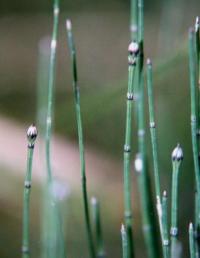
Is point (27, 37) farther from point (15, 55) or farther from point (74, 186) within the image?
point (74, 186)

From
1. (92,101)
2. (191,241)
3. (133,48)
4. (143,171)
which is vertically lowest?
(191,241)

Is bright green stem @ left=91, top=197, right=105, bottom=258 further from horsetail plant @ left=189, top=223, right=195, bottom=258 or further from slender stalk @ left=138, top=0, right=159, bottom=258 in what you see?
horsetail plant @ left=189, top=223, right=195, bottom=258

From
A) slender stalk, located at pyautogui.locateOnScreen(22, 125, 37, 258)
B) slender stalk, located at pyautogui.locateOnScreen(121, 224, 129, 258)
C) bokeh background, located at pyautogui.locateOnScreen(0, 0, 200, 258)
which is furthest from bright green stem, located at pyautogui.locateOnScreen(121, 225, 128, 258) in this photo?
bokeh background, located at pyautogui.locateOnScreen(0, 0, 200, 258)

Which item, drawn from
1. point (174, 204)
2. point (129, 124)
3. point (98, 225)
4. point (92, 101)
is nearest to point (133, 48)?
point (129, 124)

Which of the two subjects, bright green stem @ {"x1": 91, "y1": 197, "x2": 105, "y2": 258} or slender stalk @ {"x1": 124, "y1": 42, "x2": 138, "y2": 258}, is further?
bright green stem @ {"x1": 91, "y1": 197, "x2": 105, "y2": 258}

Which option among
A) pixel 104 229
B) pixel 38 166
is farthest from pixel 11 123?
pixel 104 229

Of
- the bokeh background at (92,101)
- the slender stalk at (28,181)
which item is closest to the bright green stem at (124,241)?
the slender stalk at (28,181)

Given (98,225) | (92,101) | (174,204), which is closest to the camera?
(174,204)

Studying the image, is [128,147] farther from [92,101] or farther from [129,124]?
[92,101]
